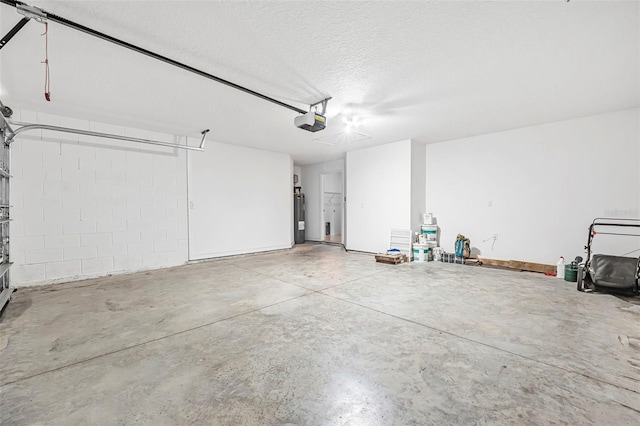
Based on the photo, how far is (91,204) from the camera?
4.57 meters

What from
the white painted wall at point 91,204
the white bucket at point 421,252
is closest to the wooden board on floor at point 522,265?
the white bucket at point 421,252

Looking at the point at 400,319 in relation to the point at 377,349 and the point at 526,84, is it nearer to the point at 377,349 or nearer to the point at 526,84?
the point at 377,349

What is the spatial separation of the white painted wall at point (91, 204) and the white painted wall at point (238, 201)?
0.33 meters

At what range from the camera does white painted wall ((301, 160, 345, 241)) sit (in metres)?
8.99

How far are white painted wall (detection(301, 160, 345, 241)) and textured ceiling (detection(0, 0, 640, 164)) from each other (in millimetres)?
4478

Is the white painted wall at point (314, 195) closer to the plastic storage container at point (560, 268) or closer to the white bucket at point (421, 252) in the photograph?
the white bucket at point (421, 252)

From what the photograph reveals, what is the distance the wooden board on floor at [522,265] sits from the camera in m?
4.80

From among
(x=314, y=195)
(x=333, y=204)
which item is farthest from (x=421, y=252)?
(x=333, y=204)

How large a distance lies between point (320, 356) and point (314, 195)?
7381 millimetres

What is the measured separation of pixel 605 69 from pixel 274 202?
649 centimetres

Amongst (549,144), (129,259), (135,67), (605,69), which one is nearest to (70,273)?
(129,259)

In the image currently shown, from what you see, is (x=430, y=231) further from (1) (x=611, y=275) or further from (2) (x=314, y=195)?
(2) (x=314, y=195)

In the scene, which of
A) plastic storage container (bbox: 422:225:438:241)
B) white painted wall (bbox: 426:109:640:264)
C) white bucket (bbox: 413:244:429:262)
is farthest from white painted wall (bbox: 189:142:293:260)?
white painted wall (bbox: 426:109:640:264)

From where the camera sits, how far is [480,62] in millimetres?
2816
